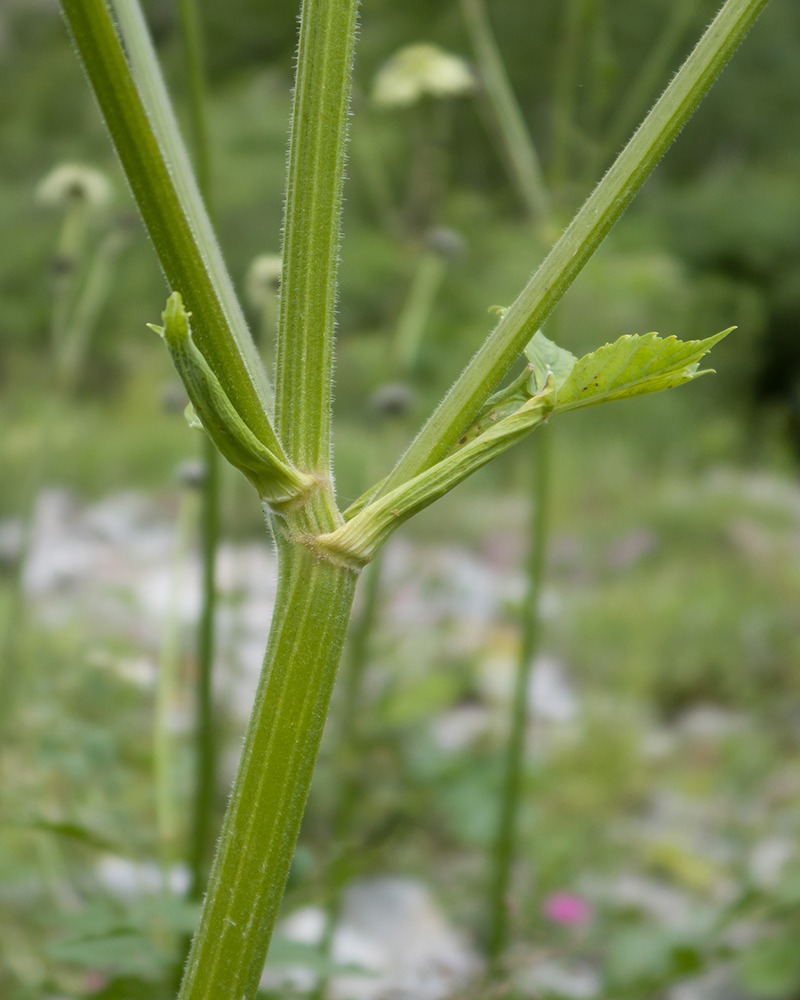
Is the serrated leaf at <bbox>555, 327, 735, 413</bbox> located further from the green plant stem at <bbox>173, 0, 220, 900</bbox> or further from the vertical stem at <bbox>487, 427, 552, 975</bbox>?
the vertical stem at <bbox>487, 427, 552, 975</bbox>

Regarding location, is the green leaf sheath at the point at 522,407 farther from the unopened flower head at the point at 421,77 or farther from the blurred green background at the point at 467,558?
the unopened flower head at the point at 421,77

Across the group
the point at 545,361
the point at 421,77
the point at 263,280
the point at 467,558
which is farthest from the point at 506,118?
the point at 467,558

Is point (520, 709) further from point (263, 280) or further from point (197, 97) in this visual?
point (197, 97)

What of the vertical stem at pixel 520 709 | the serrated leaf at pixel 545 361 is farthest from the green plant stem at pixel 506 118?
the serrated leaf at pixel 545 361

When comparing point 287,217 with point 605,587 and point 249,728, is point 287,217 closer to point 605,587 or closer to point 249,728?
point 249,728

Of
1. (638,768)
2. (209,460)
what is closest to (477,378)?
(209,460)
